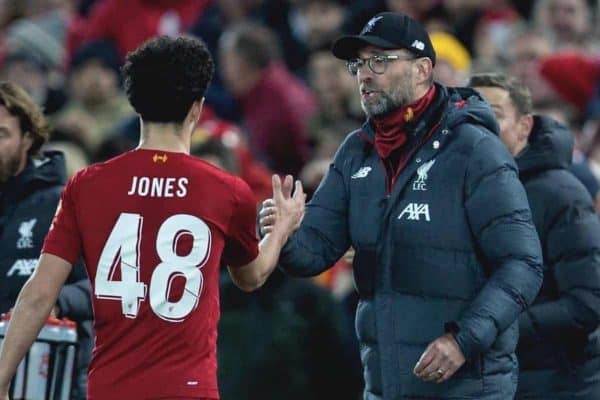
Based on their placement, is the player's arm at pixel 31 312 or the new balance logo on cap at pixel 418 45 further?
the new balance logo on cap at pixel 418 45

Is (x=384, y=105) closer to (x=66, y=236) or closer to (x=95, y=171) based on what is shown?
(x=95, y=171)

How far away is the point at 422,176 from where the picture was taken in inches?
222

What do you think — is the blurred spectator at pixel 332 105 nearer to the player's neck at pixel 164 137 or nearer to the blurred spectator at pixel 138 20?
the blurred spectator at pixel 138 20

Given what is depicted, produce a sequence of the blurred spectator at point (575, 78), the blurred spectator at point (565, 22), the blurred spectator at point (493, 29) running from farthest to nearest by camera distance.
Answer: the blurred spectator at point (493, 29), the blurred spectator at point (565, 22), the blurred spectator at point (575, 78)

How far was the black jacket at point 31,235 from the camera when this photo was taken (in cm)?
633

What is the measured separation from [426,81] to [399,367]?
3.64ft

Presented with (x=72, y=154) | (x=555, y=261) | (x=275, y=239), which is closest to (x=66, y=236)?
(x=275, y=239)

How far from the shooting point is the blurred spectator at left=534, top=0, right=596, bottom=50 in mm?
10742

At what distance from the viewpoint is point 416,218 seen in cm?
559

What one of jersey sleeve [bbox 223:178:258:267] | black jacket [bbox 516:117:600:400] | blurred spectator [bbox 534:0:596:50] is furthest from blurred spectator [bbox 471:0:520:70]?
jersey sleeve [bbox 223:178:258:267]

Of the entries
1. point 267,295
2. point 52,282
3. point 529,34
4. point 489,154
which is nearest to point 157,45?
point 52,282

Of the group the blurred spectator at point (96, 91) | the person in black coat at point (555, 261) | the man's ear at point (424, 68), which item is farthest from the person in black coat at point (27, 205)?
the blurred spectator at point (96, 91)

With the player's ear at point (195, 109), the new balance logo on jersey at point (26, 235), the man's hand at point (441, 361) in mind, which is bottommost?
the man's hand at point (441, 361)

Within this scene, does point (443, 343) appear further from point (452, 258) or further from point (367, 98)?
point (367, 98)
